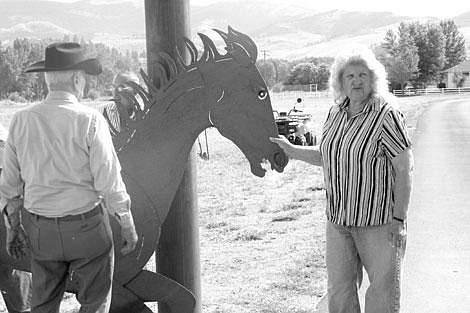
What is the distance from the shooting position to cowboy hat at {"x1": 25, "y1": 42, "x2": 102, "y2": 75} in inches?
130

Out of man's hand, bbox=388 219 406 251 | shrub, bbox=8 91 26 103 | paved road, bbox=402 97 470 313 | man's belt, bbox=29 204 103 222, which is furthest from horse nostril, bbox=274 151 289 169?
shrub, bbox=8 91 26 103

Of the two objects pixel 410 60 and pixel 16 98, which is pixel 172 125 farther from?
pixel 410 60

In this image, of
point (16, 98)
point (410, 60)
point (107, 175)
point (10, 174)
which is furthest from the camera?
point (410, 60)

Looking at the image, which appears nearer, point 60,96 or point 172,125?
point 60,96

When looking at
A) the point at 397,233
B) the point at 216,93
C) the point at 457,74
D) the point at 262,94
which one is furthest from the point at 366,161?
the point at 457,74

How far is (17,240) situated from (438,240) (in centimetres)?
538

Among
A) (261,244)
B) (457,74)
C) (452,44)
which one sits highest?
(452,44)

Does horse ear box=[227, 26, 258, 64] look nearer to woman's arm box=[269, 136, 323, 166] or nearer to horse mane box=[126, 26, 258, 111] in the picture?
horse mane box=[126, 26, 258, 111]

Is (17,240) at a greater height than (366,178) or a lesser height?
lesser

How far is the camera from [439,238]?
7707 mm

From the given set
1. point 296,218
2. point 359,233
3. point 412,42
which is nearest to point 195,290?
point 359,233

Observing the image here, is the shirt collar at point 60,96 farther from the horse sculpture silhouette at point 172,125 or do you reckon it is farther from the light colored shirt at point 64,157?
the horse sculpture silhouette at point 172,125

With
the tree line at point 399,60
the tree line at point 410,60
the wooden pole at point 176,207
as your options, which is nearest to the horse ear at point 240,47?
the wooden pole at point 176,207

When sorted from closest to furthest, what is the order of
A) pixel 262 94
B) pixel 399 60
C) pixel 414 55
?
pixel 262 94, pixel 399 60, pixel 414 55
